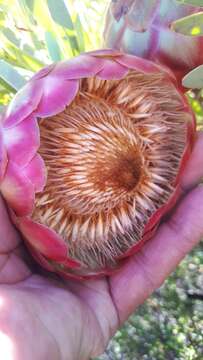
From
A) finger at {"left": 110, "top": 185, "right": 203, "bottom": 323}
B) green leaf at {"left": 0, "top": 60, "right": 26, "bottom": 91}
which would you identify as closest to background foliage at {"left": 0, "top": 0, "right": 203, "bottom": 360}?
green leaf at {"left": 0, "top": 60, "right": 26, "bottom": 91}

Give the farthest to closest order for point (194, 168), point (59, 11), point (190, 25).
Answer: point (194, 168)
point (59, 11)
point (190, 25)

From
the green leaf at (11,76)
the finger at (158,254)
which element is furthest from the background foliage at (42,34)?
the finger at (158,254)

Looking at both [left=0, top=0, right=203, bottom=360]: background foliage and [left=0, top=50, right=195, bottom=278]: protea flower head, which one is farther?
[left=0, top=0, right=203, bottom=360]: background foliage

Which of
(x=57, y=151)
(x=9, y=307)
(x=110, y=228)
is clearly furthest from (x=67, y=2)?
(x=9, y=307)

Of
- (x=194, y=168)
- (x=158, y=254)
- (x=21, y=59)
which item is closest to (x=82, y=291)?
(x=158, y=254)

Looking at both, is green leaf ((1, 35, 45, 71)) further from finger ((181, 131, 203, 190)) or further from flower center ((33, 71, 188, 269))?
finger ((181, 131, 203, 190))

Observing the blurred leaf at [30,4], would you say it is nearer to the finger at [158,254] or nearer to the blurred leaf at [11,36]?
the blurred leaf at [11,36]

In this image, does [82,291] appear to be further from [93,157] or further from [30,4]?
[30,4]
